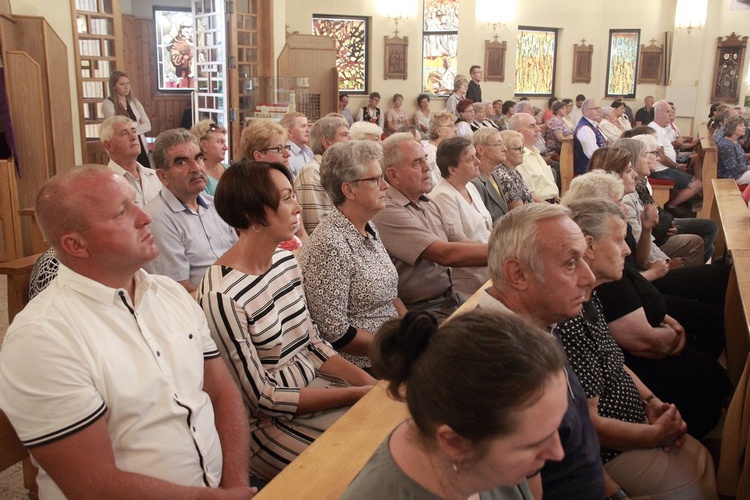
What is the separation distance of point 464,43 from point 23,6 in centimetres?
1008

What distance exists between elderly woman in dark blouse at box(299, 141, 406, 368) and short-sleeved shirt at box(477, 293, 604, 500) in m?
0.83

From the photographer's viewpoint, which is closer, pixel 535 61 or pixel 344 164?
pixel 344 164

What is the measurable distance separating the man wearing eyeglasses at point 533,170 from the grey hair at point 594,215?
3426 mm

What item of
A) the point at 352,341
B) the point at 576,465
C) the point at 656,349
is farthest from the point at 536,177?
the point at 576,465

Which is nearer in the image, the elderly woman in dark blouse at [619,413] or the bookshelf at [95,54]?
the elderly woman in dark blouse at [619,413]

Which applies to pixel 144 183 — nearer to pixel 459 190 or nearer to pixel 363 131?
pixel 363 131

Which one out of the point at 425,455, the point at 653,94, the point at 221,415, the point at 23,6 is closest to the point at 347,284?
the point at 221,415

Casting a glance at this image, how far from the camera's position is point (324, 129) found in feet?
15.9

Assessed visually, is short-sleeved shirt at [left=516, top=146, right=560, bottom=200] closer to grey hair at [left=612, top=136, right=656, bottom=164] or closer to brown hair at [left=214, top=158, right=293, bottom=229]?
grey hair at [left=612, top=136, right=656, bottom=164]

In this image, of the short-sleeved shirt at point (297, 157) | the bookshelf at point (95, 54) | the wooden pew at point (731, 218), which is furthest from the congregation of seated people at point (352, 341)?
the bookshelf at point (95, 54)

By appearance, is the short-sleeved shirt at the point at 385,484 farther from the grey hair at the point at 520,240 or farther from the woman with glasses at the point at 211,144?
the woman with glasses at the point at 211,144

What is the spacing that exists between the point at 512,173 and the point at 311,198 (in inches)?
64.3

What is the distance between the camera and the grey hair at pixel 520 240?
1.86 meters

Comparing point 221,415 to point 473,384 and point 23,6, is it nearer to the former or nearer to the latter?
point 473,384
